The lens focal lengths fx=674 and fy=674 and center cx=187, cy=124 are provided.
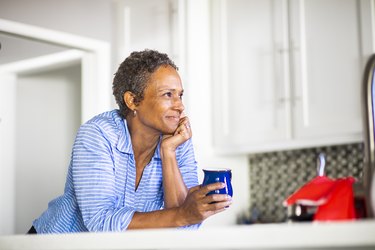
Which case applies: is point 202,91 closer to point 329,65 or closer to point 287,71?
point 287,71

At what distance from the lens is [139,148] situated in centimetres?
198

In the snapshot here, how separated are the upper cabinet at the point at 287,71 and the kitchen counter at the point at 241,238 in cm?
163

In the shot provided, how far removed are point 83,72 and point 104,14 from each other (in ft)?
1.19

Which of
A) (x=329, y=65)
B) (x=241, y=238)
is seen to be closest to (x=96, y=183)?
(x=241, y=238)

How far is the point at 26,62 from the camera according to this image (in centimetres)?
322

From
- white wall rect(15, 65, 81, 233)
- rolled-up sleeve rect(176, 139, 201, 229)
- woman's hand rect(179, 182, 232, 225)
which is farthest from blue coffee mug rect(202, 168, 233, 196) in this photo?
white wall rect(15, 65, 81, 233)

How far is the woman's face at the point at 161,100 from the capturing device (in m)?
1.96

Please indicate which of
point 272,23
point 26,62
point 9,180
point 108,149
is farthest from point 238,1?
point 108,149

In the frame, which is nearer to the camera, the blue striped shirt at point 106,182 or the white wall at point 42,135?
the blue striped shirt at point 106,182

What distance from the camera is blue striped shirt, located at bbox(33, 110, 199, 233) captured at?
1640 mm

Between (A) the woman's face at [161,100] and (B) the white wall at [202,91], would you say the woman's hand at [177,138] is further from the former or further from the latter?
(B) the white wall at [202,91]

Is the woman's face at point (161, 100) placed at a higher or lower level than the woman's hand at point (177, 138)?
higher

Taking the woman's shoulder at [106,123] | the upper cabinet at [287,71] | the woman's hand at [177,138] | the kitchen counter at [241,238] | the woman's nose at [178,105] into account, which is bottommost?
the kitchen counter at [241,238]

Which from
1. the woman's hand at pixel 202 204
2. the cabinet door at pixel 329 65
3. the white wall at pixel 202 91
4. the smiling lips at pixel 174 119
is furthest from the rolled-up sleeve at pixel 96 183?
the white wall at pixel 202 91
